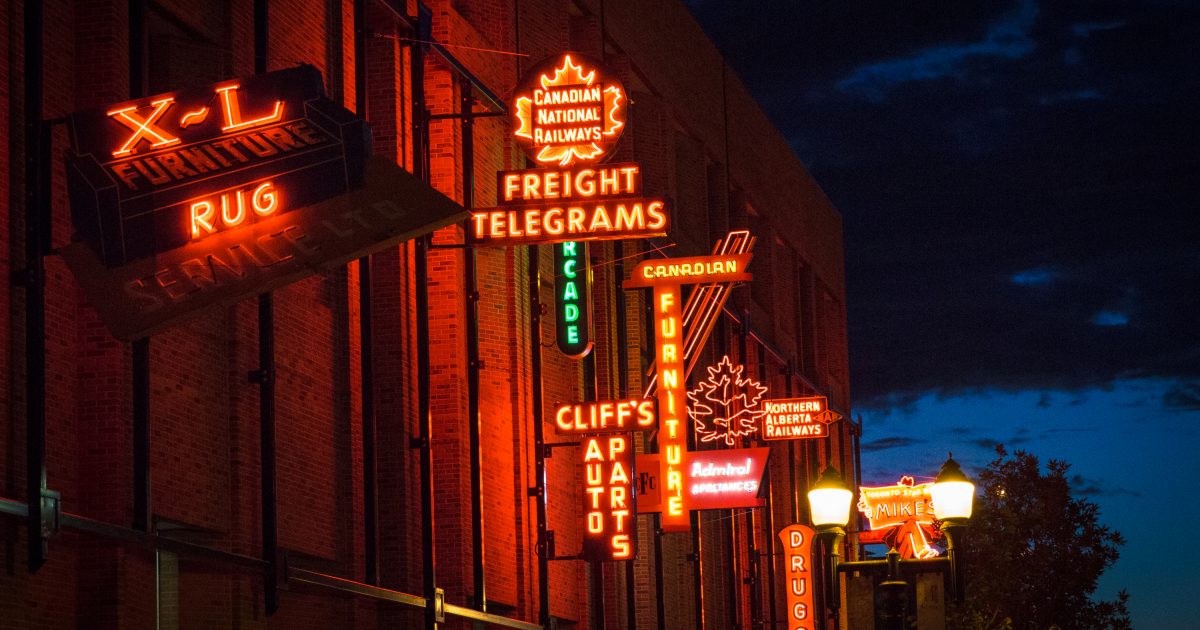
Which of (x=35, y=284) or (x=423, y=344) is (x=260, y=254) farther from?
(x=423, y=344)

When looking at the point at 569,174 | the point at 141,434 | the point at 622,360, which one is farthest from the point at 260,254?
the point at 622,360

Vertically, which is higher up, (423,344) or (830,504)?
(423,344)

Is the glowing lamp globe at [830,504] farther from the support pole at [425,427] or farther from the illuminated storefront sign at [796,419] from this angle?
the illuminated storefront sign at [796,419]

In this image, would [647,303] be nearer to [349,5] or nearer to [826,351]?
[349,5]

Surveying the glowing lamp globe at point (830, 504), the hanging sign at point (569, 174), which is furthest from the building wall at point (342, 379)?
the glowing lamp globe at point (830, 504)

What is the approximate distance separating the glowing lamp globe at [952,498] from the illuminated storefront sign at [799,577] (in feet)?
60.9

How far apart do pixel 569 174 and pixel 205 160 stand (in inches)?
458

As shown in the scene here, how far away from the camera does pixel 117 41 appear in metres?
18.9

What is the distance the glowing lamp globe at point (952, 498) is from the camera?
22031mm

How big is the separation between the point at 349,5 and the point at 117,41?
7.97 m

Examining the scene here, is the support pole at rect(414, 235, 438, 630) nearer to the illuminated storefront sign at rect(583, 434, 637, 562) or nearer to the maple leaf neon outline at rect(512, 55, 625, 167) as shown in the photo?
the maple leaf neon outline at rect(512, 55, 625, 167)

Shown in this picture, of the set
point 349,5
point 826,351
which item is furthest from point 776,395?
point 349,5

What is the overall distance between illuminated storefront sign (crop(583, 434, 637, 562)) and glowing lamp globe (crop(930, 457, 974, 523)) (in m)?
11.5

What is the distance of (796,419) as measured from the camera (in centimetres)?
4900
